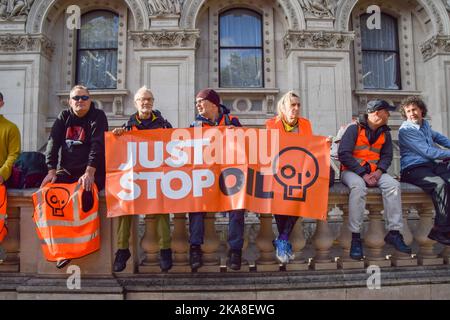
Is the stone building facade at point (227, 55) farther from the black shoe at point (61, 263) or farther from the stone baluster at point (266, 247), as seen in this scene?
the black shoe at point (61, 263)

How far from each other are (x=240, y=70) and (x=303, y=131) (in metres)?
8.78

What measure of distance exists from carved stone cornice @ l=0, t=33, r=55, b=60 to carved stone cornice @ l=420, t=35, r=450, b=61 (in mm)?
12595

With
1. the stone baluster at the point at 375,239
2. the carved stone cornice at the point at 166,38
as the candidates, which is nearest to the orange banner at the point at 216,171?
the stone baluster at the point at 375,239

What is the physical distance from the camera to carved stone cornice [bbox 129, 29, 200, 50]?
12031 millimetres

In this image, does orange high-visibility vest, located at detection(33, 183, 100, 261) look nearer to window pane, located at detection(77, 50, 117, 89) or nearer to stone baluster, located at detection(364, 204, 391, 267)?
stone baluster, located at detection(364, 204, 391, 267)

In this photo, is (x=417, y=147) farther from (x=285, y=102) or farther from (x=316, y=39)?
(x=316, y=39)

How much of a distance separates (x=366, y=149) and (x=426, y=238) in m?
1.29

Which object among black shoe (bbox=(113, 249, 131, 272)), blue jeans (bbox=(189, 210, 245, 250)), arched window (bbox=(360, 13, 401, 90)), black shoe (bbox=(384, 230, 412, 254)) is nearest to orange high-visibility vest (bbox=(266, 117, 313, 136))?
blue jeans (bbox=(189, 210, 245, 250))

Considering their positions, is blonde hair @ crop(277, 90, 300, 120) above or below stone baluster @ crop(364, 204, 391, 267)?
above

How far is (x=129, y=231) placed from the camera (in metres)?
4.37

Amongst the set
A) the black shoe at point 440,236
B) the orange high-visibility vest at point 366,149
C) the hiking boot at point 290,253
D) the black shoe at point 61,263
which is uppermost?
the orange high-visibility vest at point 366,149

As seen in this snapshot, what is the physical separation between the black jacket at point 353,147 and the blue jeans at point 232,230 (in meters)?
1.46

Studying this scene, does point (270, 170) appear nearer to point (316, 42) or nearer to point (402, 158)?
point (402, 158)

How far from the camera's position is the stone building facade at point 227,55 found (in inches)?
477
